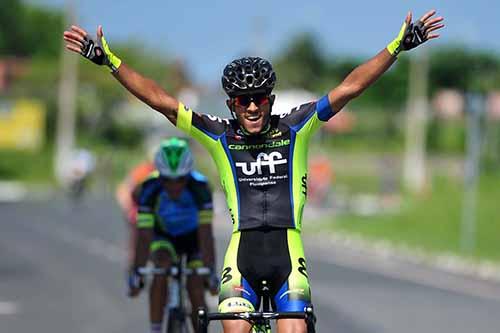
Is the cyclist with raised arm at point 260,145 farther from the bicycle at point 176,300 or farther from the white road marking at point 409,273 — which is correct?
the white road marking at point 409,273

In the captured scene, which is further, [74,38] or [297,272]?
A: [74,38]

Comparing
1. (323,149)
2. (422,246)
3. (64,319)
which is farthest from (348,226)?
(323,149)

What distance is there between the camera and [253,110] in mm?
6926

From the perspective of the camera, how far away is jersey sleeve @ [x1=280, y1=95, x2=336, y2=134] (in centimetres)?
705

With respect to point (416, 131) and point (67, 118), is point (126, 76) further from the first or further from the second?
point (67, 118)

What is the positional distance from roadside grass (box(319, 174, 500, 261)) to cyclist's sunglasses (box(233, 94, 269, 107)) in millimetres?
18122

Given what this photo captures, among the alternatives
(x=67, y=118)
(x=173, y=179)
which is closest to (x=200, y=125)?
(x=173, y=179)

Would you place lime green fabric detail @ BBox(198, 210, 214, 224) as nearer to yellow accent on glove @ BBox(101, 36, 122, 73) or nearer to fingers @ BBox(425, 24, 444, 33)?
yellow accent on glove @ BBox(101, 36, 122, 73)

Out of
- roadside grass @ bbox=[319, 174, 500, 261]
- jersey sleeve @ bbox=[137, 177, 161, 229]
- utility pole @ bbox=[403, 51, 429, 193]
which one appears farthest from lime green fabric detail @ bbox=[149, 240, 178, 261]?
utility pole @ bbox=[403, 51, 429, 193]

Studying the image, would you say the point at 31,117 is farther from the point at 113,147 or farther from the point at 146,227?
the point at 146,227

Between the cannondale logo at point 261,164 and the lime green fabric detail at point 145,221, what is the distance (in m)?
2.61

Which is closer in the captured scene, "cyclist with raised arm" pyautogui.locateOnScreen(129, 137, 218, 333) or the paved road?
"cyclist with raised arm" pyautogui.locateOnScreen(129, 137, 218, 333)

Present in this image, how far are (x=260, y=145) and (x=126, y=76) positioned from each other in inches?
34.1

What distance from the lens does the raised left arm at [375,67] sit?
6996 millimetres
